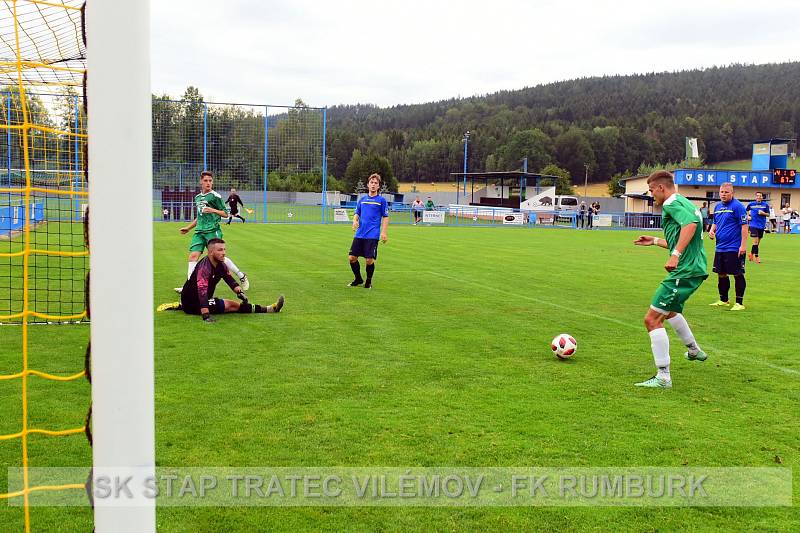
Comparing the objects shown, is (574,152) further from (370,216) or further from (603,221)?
(370,216)

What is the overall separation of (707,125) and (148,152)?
140574mm

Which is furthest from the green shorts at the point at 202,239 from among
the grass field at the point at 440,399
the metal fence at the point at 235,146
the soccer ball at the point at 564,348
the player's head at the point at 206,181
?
the metal fence at the point at 235,146

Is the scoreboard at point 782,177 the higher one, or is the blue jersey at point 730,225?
the scoreboard at point 782,177

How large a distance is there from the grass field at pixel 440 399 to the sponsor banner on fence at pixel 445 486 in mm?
102

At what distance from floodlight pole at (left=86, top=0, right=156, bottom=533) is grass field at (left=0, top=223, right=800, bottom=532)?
10 cm

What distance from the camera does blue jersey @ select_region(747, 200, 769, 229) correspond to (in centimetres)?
1983

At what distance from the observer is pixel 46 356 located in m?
7.10

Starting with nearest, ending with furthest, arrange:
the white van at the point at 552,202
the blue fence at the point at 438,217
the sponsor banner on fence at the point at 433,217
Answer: the blue fence at the point at 438,217, the sponsor banner on fence at the point at 433,217, the white van at the point at 552,202

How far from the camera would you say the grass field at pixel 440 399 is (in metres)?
3.77

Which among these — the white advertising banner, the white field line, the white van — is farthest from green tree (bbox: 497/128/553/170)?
the white field line

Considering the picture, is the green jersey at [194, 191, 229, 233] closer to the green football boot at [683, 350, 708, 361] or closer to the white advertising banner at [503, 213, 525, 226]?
the green football boot at [683, 350, 708, 361]

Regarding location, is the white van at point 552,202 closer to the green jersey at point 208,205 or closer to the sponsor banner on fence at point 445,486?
the green jersey at point 208,205

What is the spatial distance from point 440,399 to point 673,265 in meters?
2.61

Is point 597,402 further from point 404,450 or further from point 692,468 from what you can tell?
point 404,450
